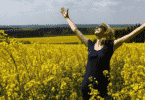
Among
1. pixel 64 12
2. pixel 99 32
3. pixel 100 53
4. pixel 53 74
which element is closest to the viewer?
pixel 99 32

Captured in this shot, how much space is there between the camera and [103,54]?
205cm

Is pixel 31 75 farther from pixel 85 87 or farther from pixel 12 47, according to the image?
pixel 85 87

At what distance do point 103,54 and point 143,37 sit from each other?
420 inches

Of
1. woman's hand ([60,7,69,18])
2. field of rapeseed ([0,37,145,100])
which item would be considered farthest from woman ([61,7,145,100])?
woman's hand ([60,7,69,18])

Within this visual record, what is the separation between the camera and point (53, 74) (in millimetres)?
3152

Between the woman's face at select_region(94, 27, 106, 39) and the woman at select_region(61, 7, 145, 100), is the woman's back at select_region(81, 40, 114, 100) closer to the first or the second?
the woman at select_region(61, 7, 145, 100)

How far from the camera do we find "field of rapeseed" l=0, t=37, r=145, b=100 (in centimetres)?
247

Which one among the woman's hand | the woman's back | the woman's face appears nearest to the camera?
the woman's face

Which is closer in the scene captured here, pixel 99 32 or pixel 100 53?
pixel 99 32

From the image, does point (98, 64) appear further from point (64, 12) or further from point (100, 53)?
point (64, 12)

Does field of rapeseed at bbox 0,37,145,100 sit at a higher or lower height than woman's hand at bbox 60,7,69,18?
lower

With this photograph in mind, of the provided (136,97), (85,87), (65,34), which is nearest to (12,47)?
(85,87)

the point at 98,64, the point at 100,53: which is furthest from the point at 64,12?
the point at 98,64

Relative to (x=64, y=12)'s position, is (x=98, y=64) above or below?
below
